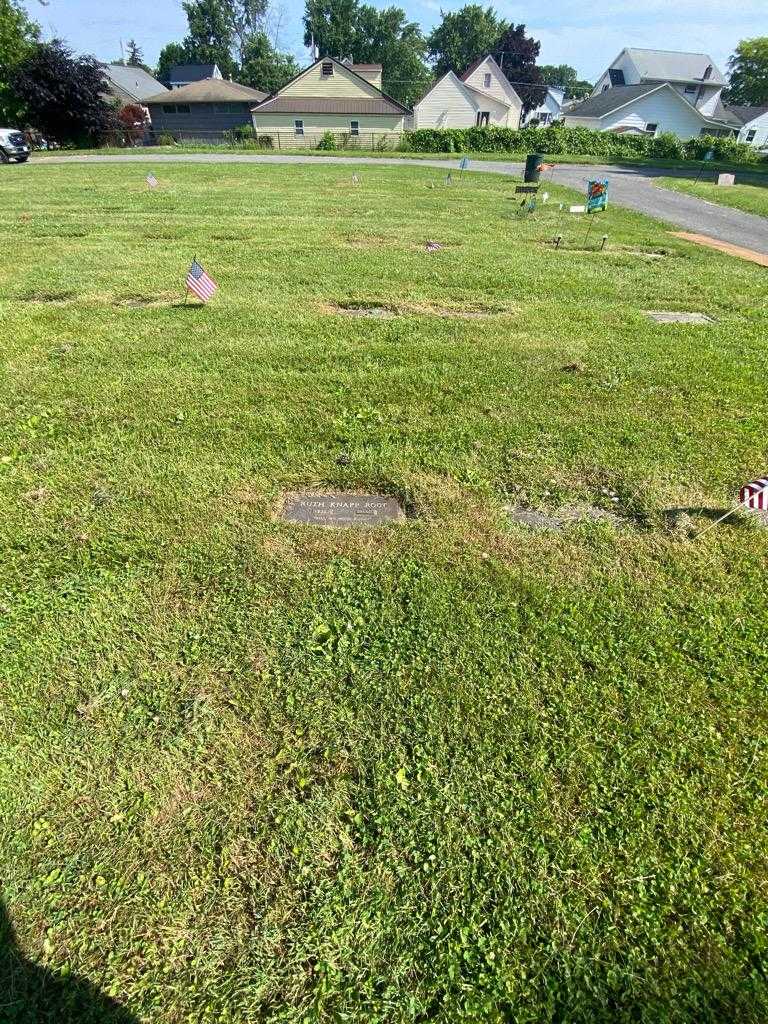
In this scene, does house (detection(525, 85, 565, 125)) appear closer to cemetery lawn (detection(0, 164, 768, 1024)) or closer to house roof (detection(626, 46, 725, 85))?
house roof (detection(626, 46, 725, 85))

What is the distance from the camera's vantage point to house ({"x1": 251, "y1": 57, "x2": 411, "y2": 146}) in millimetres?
38906

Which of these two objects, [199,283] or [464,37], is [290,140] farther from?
[464,37]

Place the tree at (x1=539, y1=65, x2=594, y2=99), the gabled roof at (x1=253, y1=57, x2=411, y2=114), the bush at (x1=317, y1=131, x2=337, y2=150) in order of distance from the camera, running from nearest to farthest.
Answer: the bush at (x1=317, y1=131, x2=337, y2=150), the gabled roof at (x1=253, y1=57, x2=411, y2=114), the tree at (x1=539, y1=65, x2=594, y2=99)

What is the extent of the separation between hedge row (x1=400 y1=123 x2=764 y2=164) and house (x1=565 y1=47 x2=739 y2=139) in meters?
12.8

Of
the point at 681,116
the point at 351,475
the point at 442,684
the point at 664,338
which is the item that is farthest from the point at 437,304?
the point at 681,116

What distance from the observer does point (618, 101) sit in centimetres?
4744

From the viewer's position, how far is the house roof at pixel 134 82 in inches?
2101

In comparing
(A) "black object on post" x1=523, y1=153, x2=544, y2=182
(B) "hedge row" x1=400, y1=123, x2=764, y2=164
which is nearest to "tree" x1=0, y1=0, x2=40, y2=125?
(B) "hedge row" x1=400, y1=123, x2=764, y2=164

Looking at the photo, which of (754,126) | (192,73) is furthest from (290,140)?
(754,126)

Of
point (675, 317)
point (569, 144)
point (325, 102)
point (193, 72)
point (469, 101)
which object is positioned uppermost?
point (193, 72)

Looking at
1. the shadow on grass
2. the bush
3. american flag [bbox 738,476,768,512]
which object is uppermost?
the bush

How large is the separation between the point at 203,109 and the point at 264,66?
27993 mm

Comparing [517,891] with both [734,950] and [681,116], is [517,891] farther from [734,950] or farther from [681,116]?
[681,116]

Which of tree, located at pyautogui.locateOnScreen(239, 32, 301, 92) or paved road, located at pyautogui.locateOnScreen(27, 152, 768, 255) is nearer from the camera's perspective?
paved road, located at pyautogui.locateOnScreen(27, 152, 768, 255)
